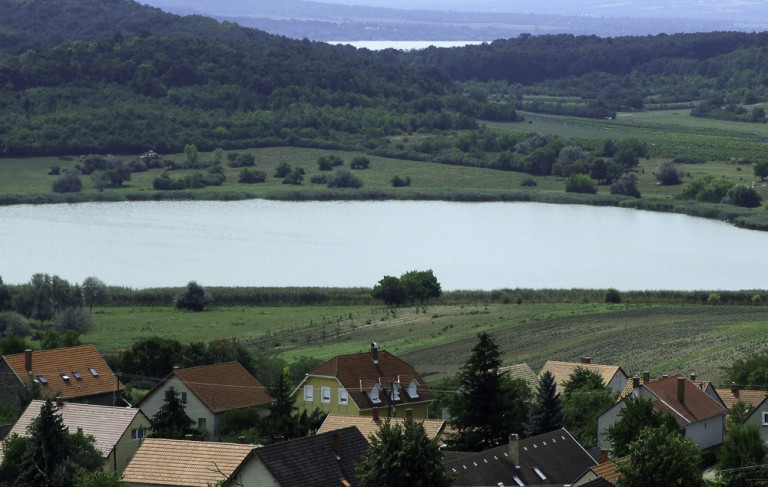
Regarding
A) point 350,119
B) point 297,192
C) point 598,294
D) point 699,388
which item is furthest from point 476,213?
point 699,388

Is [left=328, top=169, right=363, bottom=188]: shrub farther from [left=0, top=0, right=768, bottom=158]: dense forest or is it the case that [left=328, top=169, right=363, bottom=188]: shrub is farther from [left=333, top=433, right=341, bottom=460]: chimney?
[left=333, top=433, right=341, bottom=460]: chimney

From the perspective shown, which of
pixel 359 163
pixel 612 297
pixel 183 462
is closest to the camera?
pixel 183 462

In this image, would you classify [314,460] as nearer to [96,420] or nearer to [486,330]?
[96,420]

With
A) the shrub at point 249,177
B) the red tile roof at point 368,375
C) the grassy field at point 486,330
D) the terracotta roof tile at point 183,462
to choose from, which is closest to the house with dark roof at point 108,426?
the terracotta roof tile at point 183,462

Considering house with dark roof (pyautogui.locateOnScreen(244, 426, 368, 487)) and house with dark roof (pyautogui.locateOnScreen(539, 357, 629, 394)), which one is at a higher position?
house with dark roof (pyautogui.locateOnScreen(244, 426, 368, 487))

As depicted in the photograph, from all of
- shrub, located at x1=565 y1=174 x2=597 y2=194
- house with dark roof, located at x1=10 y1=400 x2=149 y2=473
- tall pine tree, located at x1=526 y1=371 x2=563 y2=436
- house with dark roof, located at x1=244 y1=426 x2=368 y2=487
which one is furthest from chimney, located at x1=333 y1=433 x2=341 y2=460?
shrub, located at x1=565 y1=174 x2=597 y2=194

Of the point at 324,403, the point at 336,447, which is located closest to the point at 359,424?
the point at 336,447
